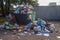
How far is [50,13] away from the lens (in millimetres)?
18828

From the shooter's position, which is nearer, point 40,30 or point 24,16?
point 40,30

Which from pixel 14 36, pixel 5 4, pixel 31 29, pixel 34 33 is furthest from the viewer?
pixel 5 4

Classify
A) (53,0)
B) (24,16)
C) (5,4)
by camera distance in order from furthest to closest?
(53,0)
(5,4)
(24,16)

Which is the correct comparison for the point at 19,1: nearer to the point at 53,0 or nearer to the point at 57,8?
the point at 57,8

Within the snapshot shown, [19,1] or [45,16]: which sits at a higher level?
[19,1]

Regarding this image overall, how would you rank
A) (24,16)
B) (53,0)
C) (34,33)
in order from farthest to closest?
1. (53,0)
2. (24,16)
3. (34,33)

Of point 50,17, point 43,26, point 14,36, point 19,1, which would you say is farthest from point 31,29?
point 50,17

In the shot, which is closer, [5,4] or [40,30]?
[40,30]

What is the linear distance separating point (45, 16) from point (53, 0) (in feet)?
22.1

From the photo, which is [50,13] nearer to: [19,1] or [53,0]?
[19,1]

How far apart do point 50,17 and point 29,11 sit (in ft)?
17.4

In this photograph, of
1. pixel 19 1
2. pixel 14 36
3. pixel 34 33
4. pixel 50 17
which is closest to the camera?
pixel 14 36

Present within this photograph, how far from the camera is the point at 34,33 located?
36.1 ft

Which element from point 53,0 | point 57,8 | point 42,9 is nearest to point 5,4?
point 42,9
